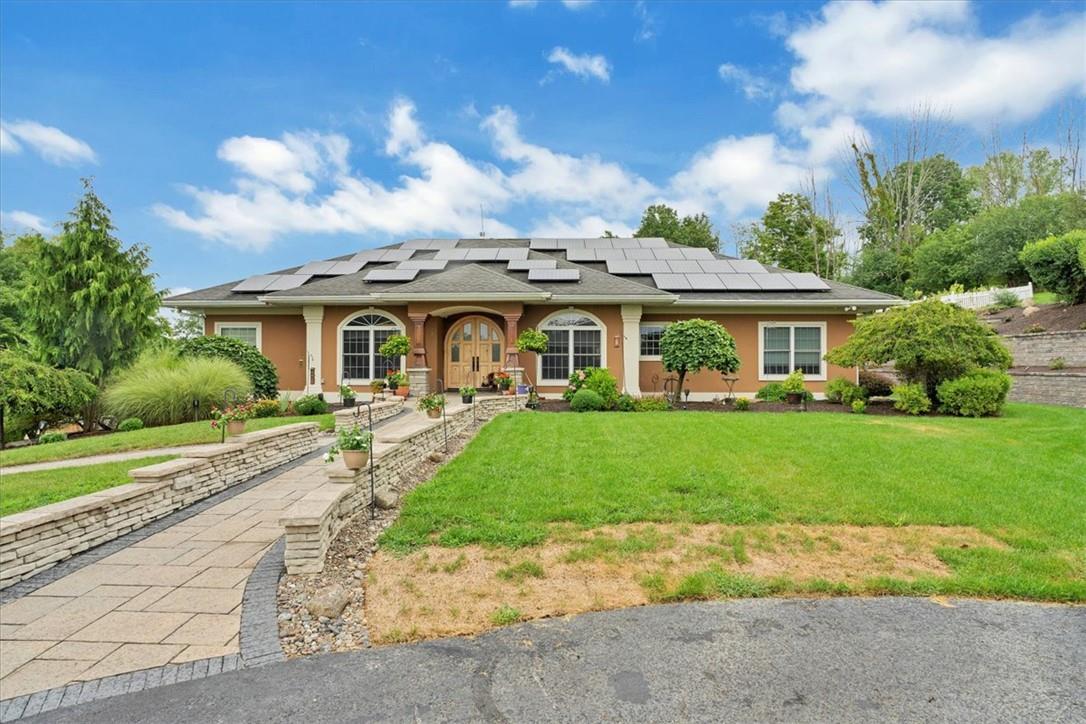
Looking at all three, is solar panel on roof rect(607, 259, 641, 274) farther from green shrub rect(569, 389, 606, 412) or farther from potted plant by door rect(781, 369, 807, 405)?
green shrub rect(569, 389, 606, 412)

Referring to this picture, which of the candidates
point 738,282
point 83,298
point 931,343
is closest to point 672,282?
point 738,282

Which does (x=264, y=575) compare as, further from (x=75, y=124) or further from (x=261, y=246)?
(x=261, y=246)

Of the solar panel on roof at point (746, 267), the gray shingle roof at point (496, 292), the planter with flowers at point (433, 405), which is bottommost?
the planter with flowers at point (433, 405)

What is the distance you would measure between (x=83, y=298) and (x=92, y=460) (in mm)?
9403

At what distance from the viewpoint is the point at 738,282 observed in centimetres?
1533

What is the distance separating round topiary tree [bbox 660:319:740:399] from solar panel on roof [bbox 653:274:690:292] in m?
2.26

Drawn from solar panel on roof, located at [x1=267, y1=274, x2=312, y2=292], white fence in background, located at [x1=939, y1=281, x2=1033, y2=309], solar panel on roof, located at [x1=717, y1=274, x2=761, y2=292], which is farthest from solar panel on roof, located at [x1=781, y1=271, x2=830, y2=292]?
solar panel on roof, located at [x1=267, y1=274, x2=312, y2=292]

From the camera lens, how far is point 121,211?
14867 millimetres

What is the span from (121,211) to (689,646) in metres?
19.0

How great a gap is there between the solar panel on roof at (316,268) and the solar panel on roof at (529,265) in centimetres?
617

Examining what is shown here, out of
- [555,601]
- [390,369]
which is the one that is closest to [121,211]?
[390,369]

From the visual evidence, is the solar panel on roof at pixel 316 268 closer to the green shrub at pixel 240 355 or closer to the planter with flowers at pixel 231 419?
the green shrub at pixel 240 355

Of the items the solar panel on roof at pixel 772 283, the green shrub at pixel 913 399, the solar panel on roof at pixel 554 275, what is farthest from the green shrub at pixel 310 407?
the green shrub at pixel 913 399

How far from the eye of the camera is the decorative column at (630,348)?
46.8 feet
